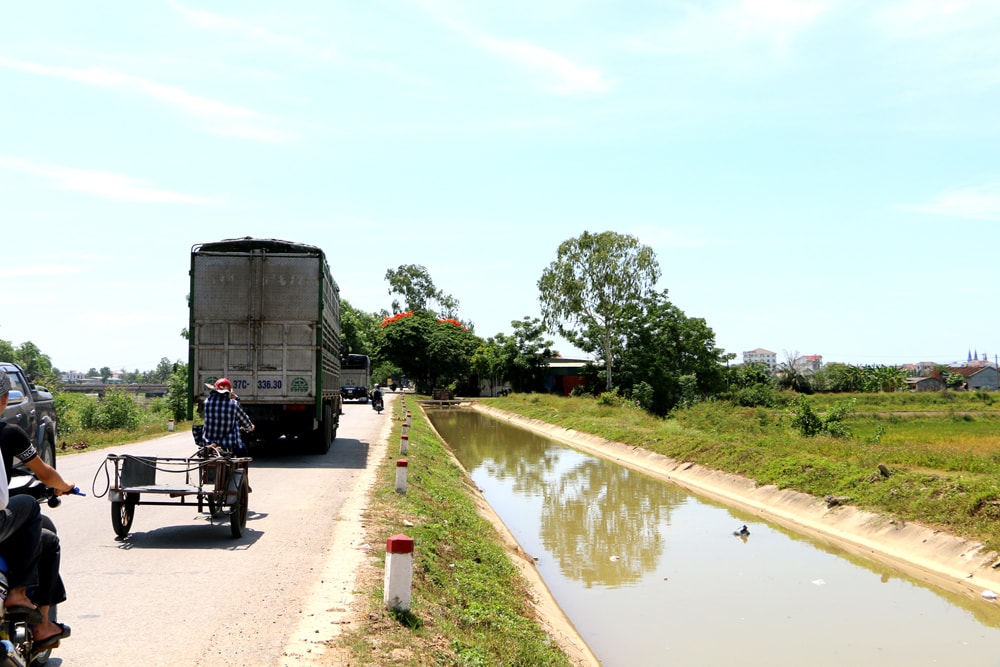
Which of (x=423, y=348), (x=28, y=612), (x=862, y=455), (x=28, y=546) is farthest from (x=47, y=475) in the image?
(x=423, y=348)

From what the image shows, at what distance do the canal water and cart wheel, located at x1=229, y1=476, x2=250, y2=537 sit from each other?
4230 mm

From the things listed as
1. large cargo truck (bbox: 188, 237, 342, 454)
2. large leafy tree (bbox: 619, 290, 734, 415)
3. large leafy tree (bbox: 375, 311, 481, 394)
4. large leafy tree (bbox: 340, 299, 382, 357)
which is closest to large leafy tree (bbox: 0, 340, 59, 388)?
large leafy tree (bbox: 340, 299, 382, 357)

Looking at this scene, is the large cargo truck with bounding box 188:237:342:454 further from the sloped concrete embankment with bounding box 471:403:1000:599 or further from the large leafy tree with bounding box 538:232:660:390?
the large leafy tree with bounding box 538:232:660:390

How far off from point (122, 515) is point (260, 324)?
817 cm

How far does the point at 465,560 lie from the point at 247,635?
4.54 m

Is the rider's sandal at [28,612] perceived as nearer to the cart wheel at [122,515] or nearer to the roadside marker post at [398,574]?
the roadside marker post at [398,574]

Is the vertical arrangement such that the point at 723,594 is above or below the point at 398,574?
below

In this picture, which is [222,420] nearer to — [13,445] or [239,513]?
[239,513]

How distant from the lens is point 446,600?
7.63 meters

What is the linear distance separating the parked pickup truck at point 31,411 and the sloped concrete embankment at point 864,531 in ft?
43.8

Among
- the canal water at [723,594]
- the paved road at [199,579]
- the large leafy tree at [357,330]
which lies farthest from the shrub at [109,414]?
the large leafy tree at [357,330]

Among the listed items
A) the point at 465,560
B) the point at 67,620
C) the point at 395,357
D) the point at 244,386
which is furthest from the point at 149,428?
the point at 395,357

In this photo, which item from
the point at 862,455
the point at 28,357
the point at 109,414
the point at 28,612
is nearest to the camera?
the point at 28,612

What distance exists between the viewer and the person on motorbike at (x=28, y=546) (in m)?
4.12
